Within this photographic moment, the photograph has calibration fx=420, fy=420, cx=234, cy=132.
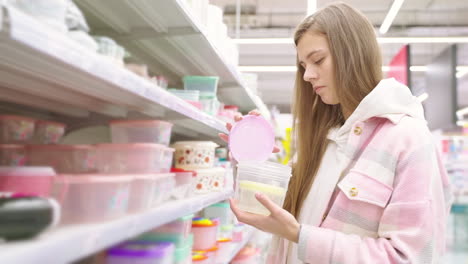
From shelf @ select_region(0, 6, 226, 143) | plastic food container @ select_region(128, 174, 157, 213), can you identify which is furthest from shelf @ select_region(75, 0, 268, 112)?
plastic food container @ select_region(128, 174, 157, 213)

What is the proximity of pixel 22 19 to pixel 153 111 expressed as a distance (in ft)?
3.20

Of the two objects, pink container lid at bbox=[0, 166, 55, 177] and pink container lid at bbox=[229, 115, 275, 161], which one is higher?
pink container lid at bbox=[229, 115, 275, 161]

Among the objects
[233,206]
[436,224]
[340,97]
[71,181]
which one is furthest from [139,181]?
[436,224]

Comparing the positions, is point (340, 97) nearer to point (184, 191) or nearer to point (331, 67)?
point (331, 67)

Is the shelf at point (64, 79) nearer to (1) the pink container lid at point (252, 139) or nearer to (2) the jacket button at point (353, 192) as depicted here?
(1) the pink container lid at point (252, 139)

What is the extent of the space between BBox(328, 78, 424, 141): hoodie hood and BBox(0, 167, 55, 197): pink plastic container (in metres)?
1.11

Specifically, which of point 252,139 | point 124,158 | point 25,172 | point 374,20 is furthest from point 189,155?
point 374,20

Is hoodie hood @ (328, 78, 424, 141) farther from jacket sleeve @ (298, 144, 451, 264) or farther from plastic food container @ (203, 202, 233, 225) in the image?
plastic food container @ (203, 202, 233, 225)

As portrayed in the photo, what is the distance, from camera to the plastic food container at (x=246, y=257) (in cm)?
326

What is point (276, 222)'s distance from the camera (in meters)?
1.43

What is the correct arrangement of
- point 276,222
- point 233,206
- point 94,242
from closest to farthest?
point 94,242 → point 276,222 → point 233,206

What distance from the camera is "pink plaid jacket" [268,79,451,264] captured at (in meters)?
1.35

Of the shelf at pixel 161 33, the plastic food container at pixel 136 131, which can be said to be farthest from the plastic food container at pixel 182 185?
the shelf at pixel 161 33

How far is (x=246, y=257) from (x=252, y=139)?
181 cm
